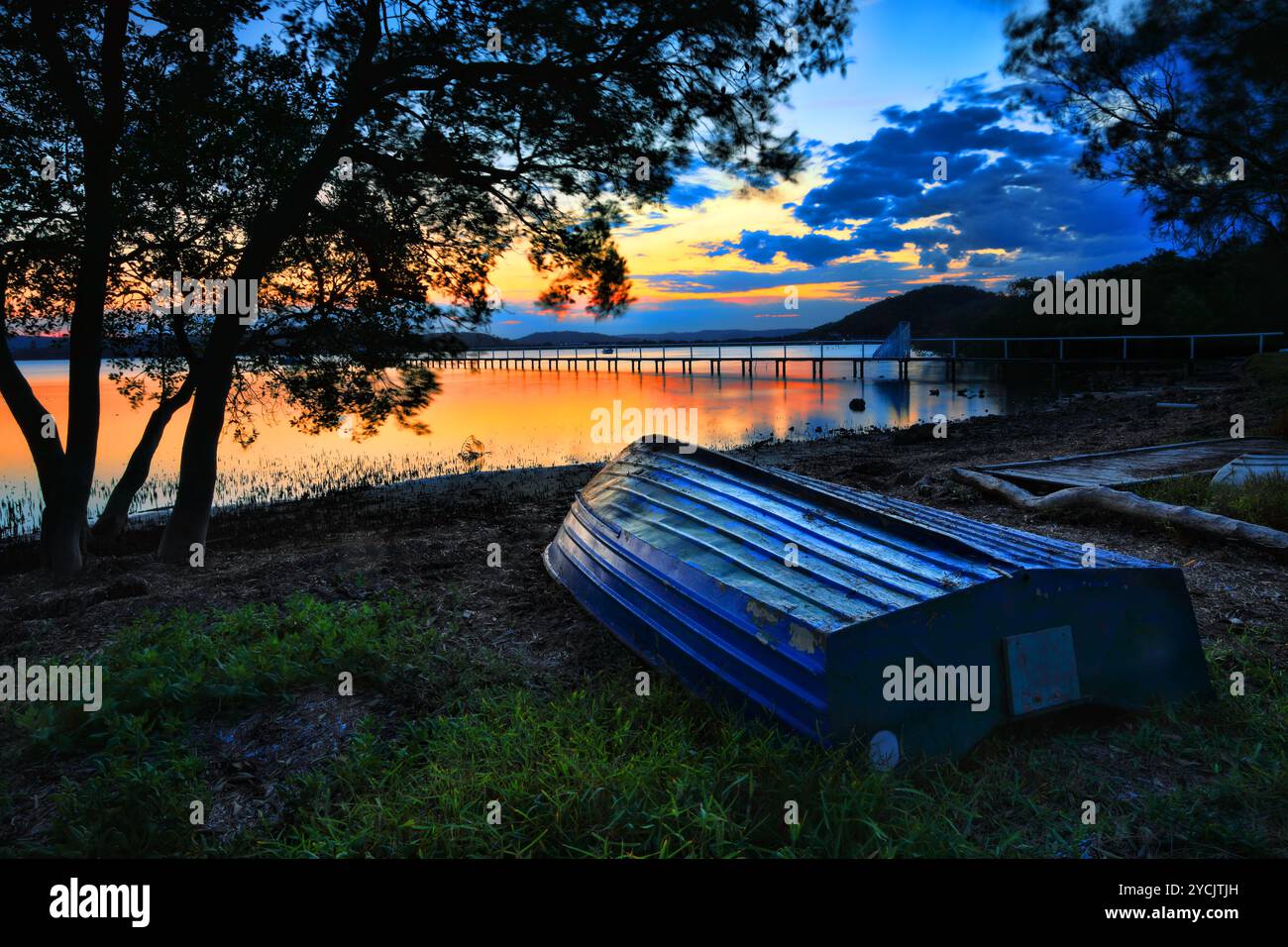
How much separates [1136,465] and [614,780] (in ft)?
30.2

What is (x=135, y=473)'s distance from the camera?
891 centimetres

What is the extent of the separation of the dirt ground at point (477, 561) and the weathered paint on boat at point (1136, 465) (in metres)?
0.87

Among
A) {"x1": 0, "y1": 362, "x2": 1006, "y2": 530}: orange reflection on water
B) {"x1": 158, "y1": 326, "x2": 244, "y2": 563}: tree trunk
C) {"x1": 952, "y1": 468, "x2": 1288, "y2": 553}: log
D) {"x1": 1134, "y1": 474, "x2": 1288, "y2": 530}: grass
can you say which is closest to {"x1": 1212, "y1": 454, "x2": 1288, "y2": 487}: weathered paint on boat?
{"x1": 1134, "y1": 474, "x2": 1288, "y2": 530}: grass

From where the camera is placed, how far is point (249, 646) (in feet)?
14.2

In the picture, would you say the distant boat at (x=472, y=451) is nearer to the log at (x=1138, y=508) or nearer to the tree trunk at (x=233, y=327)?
the tree trunk at (x=233, y=327)

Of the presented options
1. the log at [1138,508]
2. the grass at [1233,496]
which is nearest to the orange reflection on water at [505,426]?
the log at [1138,508]

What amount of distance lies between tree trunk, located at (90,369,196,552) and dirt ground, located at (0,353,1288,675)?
1.49 feet

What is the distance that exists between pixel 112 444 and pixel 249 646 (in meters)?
22.2

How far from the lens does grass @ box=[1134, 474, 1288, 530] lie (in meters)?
6.33

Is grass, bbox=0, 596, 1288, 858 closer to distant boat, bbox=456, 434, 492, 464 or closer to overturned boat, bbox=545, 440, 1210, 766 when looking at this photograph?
overturned boat, bbox=545, 440, 1210, 766

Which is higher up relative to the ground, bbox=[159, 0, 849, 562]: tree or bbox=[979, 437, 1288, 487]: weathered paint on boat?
bbox=[159, 0, 849, 562]: tree

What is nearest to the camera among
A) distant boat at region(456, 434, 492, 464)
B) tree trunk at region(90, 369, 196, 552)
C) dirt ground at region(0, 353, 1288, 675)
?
dirt ground at region(0, 353, 1288, 675)

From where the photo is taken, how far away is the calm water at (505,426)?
15332 mm

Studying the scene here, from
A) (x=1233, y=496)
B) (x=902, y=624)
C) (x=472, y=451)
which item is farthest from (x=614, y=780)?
(x=472, y=451)
